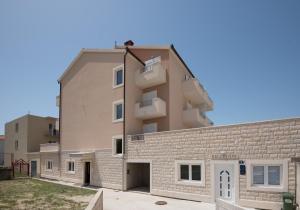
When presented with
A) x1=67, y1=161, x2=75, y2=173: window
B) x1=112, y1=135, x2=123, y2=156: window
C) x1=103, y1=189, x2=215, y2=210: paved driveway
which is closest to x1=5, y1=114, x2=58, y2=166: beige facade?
x1=67, y1=161, x2=75, y2=173: window

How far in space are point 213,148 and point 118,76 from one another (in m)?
11.6

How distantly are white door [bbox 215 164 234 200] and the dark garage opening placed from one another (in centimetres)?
687

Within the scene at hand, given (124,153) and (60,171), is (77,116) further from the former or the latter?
(124,153)

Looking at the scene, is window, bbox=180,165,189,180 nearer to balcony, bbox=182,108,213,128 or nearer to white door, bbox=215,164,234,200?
white door, bbox=215,164,234,200

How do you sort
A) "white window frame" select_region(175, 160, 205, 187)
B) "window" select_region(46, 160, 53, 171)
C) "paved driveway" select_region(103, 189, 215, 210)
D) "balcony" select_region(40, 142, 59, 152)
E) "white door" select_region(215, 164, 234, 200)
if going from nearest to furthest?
1. "paved driveway" select_region(103, 189, 215, 210)
2. "white door" select_region(215, 164, 234, 200)
3. "white window frame" select_region(175, 160, 205, 187)
4. "balcony" select_region(40, 142, 59, 152)
5. "window" select_region(46, 160, 53, 171)

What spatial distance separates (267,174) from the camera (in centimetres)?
1373

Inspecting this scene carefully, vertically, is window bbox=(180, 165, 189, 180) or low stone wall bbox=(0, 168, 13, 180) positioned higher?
window bbox=(180, 165, 189, 180)

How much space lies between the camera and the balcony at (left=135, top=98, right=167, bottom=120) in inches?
867

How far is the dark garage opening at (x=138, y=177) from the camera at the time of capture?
21.3 m

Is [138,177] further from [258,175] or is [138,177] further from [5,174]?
[5,174]

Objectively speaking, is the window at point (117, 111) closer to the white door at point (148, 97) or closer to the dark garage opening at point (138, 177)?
the white door at point (148, 97)

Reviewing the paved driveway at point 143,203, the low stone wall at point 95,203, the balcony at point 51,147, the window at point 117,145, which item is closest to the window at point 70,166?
the balcony at point 51,147

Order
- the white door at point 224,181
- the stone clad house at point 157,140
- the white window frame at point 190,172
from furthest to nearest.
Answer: the white window frame at point 190,172 → the white door at point 224,181 → the stone clad house at point 157,140

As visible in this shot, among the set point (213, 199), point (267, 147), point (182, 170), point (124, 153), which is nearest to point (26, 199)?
point (124, 153)
